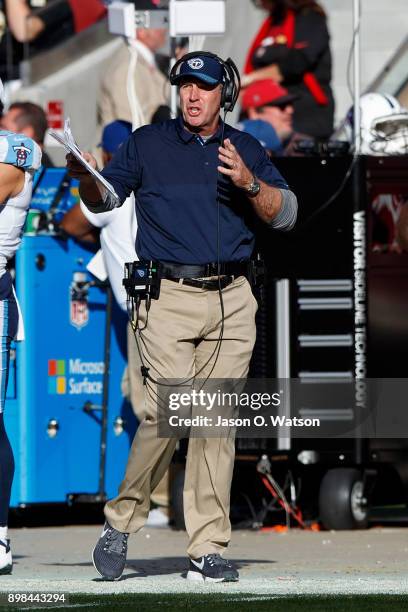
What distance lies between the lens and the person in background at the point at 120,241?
970 cm

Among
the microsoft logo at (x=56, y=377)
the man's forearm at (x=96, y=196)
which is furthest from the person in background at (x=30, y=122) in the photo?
the man's forearm at (x=96, y=196)

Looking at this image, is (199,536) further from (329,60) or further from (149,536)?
(329,60)

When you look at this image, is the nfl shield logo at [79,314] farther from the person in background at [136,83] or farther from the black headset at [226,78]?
the black headset at [226,78]

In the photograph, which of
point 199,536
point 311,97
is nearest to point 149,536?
point 199,536

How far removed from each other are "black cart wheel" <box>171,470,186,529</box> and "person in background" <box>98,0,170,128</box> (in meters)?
2.32

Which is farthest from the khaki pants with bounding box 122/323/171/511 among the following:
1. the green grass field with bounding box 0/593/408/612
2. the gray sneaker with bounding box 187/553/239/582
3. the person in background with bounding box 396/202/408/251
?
the green grass field with bounding box 0/593/408/612

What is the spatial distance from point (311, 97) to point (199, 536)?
594cm

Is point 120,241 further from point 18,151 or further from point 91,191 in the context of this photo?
point 91,191

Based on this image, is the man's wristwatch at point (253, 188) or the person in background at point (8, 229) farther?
the person in background at point (8, 229)

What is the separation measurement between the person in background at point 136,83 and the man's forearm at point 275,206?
362 cm

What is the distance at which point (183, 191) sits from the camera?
7.39 m

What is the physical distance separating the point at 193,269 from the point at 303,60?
18.4ft

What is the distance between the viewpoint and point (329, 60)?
12836 mm

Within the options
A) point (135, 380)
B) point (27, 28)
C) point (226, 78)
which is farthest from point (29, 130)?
point (27, 28)
